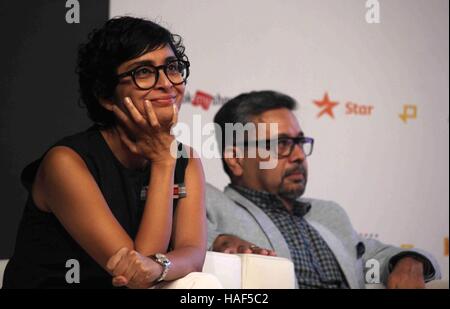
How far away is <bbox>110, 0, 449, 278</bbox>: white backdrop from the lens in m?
3.05

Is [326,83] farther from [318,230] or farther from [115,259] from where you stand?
[115,259]

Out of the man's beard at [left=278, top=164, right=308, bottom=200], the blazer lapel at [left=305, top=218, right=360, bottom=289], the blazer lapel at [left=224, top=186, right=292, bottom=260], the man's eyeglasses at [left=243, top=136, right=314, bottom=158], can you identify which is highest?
the man's eyeglasses at [left=243, top=136, right=314, bottom=158]

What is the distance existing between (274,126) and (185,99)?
1.42 ft

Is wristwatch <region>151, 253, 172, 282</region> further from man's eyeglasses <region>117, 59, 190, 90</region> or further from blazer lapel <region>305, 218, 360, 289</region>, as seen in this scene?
blazer lapel <region>305, 218, 360, 289</region>

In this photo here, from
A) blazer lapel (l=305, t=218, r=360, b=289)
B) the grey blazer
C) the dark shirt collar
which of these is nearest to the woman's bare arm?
the grey blazer

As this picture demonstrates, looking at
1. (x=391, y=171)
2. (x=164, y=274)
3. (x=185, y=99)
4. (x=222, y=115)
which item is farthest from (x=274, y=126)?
(x=164, y=274)

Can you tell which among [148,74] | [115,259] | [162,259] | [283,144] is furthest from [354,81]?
[115,259]

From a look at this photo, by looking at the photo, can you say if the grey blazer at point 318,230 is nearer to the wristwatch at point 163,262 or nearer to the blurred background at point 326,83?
the blurred background at point 326,83

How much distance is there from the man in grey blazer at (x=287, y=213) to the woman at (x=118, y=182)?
0.85 m

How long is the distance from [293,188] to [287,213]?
0.47 ft

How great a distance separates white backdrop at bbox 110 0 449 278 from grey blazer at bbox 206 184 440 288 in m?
0.09

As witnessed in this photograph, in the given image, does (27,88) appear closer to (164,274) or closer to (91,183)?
(91,183)

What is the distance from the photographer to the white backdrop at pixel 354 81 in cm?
305

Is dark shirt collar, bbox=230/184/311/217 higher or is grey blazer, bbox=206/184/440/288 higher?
dark shirt collar, bbox=230/184/311/217
